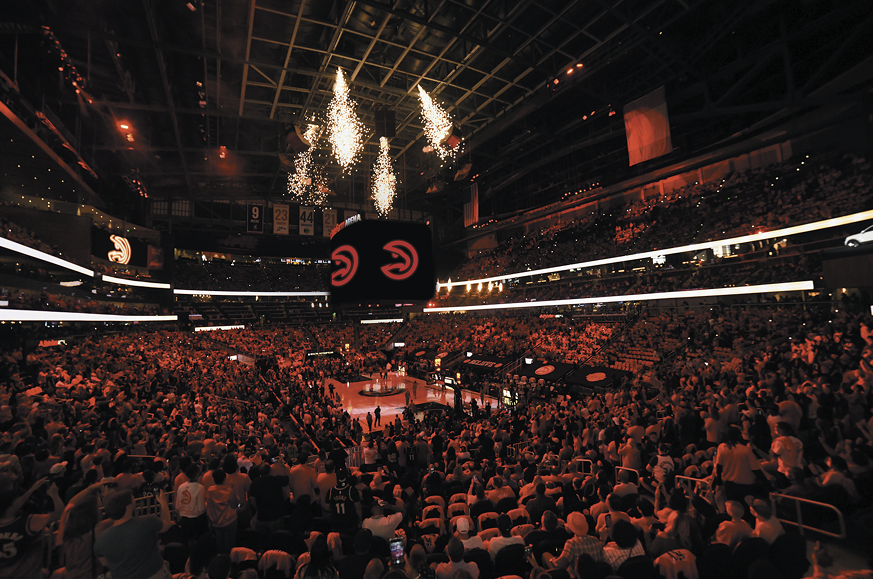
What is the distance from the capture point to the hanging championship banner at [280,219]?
32.6m

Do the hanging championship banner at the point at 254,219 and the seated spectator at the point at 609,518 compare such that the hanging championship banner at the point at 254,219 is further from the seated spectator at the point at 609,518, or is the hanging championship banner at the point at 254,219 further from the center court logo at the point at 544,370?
the seated spectator at the point at 609,518

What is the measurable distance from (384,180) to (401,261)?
93.9ft

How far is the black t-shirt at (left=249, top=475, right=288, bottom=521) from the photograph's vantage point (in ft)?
18.1

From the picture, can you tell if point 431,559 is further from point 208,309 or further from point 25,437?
point 208,309

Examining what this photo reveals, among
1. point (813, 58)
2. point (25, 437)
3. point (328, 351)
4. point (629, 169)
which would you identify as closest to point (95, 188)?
point (328, 351)

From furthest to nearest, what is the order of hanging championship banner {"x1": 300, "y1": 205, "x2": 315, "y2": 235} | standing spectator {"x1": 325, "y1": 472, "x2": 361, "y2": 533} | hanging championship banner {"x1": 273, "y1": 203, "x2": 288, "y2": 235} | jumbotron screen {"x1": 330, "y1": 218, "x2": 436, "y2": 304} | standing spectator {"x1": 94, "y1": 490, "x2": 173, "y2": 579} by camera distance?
hanging championship banner {"x1": 300, "y1": 205, "x2": 315, "y2": 235} < hanging championship banner {"x1": 273, "y1": 203, "x2": 288, "y2": 235} < jumbotron screen {"x1": 330, "y1": 218, "x2": 436, "y2": 304} < standing spectator {"x1": 325, "y1": 472, "x2": 361, "y2": 533} < standing spectator {"x1": 94, "y1": 490, "x2": 173, "y2": 579}

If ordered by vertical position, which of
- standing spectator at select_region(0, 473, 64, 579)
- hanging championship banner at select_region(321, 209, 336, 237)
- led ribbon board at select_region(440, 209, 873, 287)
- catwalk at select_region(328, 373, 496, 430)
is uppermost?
hanging championship banner at select_region(321, 209, 336, 237)

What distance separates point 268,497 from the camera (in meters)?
5.54

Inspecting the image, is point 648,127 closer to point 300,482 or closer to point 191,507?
point 300,482

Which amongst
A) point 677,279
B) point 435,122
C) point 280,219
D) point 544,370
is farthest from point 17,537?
point 280,219

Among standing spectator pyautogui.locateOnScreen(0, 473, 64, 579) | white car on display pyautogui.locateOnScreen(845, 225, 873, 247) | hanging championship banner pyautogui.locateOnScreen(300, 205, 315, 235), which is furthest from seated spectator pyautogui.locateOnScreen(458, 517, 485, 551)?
hanging championship banner pyautogui.locateOnScreen(300, 205, 315, 235)

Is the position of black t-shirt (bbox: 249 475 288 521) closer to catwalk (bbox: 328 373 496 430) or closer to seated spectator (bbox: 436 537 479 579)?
seated spectator (bbox: 436 537 479 579)

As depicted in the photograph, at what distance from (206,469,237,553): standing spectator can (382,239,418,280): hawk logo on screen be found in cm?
783

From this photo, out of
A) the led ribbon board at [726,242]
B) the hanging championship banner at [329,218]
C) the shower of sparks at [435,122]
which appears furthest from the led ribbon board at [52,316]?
the led ribbon board at [726,242]
